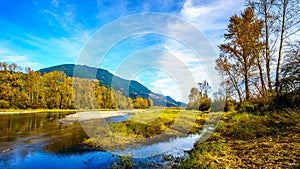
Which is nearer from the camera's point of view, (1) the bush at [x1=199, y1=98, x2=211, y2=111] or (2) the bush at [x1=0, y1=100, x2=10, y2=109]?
(1) the bush at [x1=199, y1=98, x2=211, y2=111]

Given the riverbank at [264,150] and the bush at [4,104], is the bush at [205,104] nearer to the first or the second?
the riverbank at [264,150]

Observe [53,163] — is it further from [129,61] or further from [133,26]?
[133,26]

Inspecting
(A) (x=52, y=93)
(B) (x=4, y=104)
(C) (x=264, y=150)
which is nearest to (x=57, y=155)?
(C) (x=264, y=150)

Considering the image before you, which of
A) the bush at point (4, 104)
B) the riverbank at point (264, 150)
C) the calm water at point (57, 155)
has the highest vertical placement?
the bush at point (4, 104)

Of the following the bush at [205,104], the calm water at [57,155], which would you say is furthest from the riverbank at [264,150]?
the bush at [205,104]

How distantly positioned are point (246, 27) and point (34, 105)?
57054mm

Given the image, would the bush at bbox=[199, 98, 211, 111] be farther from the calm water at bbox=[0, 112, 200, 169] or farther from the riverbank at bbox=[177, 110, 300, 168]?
the calm water at bbox=[0, 112, 200, 169]

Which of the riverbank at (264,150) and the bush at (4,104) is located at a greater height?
the bush at (4,104)

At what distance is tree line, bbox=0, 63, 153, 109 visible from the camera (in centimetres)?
5306

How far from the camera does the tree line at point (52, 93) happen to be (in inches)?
→ 2089

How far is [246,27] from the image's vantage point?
17.7 m

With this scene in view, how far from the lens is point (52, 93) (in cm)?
6425

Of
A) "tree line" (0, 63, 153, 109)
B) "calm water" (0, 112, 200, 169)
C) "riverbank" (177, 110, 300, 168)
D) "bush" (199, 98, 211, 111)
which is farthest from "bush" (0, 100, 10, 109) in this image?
"riverbank" (177, 110, 300, 168)

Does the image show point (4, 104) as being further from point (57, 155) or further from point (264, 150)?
point (264, 150)
